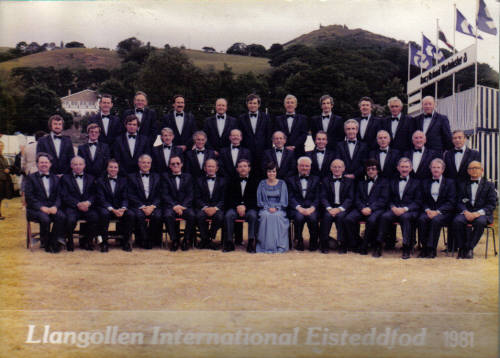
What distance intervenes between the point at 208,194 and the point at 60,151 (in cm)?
229

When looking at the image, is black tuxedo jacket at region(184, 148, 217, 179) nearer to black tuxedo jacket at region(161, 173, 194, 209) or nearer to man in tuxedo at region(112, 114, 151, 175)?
black tuxedo jacket at region(161, 173, 194, 209)

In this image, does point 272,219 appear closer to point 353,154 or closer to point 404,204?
point 353,154

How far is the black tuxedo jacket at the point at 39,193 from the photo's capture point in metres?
7.43

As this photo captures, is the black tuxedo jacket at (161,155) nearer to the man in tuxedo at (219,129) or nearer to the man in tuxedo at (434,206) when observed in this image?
the man in tuxedo at (219,129)

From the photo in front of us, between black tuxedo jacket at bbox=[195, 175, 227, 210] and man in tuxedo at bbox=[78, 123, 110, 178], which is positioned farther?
man in tuxedo at bbox=[78, 123, 110, 178]

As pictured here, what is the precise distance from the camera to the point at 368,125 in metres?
8.24

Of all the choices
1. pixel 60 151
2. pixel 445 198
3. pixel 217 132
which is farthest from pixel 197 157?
pixel 445 198

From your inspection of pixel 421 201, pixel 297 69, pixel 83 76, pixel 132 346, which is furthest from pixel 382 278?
pixel 297 69

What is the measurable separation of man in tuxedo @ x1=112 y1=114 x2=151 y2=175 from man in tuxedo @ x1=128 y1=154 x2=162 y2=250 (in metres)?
0.35

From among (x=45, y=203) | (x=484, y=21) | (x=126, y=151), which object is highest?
(x=484, y=21)

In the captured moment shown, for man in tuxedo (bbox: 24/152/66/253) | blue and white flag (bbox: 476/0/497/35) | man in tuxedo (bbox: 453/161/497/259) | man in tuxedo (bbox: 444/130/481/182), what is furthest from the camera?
blue and white flag (bbox: 476/0/497/35)

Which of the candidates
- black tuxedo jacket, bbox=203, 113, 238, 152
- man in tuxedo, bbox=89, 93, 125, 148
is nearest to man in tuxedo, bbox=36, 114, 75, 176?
man in tuxedo, bbox=89, 93, 125, 148

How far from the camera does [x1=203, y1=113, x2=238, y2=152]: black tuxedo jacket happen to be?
338 inches

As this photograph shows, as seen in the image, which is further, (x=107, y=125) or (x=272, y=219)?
(x=107, y=125)
